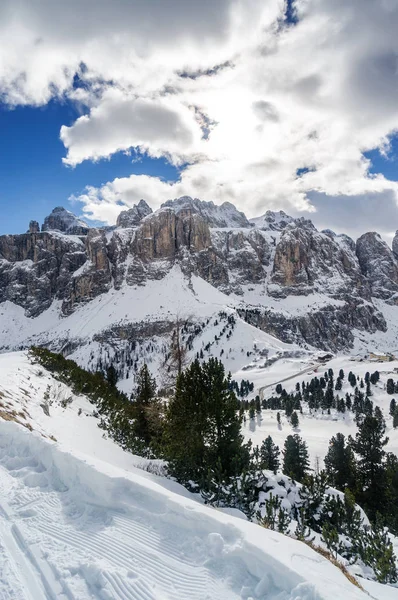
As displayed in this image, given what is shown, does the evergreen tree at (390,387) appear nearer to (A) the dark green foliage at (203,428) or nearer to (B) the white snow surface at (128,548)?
(A) the dark green foliage at (203,428)

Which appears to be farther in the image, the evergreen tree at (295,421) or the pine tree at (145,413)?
the evergreen tree at (295,421)

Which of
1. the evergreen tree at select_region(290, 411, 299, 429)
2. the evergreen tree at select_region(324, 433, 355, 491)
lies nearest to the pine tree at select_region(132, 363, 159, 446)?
Result: the evergreen tree at select_region(324, 433, 355, 491)

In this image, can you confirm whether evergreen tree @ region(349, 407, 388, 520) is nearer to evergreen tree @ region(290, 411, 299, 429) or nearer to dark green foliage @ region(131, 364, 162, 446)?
dark green foliage @ region(131, 364, 162, 446)

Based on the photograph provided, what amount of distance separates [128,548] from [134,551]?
135 mm

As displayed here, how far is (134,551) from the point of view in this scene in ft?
17.7

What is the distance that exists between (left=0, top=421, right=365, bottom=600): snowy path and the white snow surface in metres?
0.01

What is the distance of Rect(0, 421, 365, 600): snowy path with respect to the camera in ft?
14.7

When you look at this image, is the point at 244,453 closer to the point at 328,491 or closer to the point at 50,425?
the point at 328,491

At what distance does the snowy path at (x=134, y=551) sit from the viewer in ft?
14.7

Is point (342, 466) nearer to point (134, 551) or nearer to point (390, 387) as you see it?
point (134, 551)

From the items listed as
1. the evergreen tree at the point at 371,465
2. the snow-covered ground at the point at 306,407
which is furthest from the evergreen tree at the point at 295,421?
the evergreen tree at the point at 371,465

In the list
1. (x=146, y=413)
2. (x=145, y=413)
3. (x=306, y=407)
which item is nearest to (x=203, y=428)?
(x=146, y=413)

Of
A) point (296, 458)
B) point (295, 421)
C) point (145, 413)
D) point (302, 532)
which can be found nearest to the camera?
point (302, 532)

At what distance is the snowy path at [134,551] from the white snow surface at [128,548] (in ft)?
0.05
